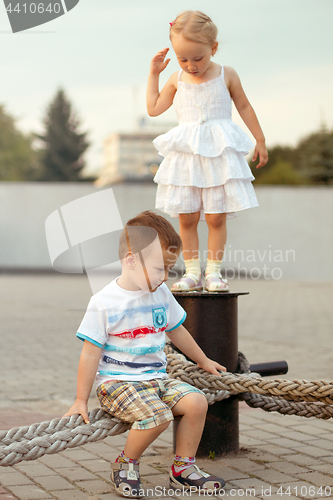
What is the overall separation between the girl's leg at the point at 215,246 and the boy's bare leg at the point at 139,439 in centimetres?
87

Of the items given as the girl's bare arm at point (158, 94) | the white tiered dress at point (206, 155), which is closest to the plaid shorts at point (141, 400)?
the white tiered dress at point (206, 155)

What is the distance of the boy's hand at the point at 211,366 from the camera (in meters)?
2.70

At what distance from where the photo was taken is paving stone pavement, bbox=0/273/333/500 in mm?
2580

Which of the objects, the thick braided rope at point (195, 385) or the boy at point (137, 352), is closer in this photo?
the thick braided rope at point (195, 385)

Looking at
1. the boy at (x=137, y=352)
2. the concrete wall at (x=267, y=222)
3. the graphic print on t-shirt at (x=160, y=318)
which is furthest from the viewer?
the concrete wall at (x=267, y=222)

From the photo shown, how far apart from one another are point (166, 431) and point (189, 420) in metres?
1.29

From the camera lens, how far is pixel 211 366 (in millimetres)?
2711

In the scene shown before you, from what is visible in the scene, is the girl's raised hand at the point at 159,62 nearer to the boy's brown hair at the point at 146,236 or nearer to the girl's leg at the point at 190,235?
the girl's leg at the point at 190,235

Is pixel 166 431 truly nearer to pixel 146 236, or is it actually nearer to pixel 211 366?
pixel 211 366

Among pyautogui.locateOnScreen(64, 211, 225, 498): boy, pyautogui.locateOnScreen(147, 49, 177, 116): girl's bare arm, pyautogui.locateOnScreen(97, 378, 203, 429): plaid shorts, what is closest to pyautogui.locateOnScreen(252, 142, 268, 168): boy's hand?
pyautogui.locateOnScreen(147, 49, 177, 116): girl's bare arm

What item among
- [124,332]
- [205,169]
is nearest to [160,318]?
[124,332]

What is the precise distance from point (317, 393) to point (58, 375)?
3.09 meters

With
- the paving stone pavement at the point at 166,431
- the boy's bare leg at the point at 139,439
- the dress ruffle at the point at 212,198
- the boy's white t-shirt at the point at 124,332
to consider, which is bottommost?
the paving stone pavement at the point at 166,431

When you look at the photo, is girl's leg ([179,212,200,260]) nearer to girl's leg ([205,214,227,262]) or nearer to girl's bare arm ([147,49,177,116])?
girl's leg ([205,214,227,262])
